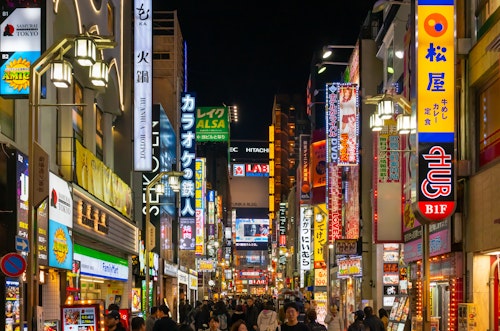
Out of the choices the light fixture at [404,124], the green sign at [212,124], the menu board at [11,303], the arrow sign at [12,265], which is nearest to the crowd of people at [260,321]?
the menu board at [11,303]

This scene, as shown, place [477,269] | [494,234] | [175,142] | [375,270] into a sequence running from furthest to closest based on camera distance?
[175,142]
[375,270]
[477,269]
[494,234]

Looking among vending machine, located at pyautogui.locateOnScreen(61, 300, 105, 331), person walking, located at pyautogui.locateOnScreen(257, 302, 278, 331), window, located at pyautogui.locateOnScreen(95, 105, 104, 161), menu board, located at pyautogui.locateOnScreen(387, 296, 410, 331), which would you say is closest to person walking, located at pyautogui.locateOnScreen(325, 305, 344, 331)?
menu board, located at pyautogui.locateOnScreen(387, 296, 410, 331)

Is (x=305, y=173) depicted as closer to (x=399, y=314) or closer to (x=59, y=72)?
(x=399, y=314)

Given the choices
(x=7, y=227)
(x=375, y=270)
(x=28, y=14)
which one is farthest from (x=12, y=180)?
(x=375, y=270)

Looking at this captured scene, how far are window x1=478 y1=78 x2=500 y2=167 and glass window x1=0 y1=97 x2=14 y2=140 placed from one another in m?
10.4

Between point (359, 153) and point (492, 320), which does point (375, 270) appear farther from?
point (492, 320)

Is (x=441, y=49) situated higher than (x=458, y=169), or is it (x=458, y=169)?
(x=441, y=49)

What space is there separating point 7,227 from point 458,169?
1049cm

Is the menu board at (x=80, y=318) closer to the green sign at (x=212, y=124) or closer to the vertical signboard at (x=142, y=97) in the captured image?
the vertical signboard at (x=142, y=97)

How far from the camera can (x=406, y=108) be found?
21922 millimetres

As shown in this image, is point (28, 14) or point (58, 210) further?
point (58, 210)

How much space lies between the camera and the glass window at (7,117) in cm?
1870

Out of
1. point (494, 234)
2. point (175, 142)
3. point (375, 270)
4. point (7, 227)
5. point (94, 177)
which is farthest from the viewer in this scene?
point (175, 142)

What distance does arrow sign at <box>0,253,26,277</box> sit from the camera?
14.2 metres
